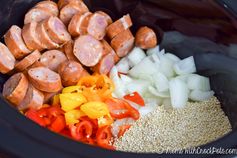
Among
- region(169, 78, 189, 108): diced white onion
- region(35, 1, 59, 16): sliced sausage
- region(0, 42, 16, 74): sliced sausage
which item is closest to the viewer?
region(0, 42, 16, 74): sliced sausage

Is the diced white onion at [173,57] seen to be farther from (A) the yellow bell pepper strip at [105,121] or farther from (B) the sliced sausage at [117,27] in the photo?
(A) the yellow bell pepper strip at [105,121]

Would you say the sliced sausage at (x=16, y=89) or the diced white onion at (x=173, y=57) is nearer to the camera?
the sliced sausage at (x=16, y=89)

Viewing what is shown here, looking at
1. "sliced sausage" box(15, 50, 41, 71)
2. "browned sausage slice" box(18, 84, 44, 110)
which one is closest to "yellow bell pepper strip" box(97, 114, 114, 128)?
"browned sausage slice" box(18, 84, 44, 110)

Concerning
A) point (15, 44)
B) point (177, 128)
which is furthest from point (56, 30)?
point (177, 128)

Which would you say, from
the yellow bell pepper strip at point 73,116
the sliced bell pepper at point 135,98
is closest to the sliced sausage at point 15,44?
the yellow bell pepper strip at point 73,116

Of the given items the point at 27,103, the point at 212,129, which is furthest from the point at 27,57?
the point at 212,129

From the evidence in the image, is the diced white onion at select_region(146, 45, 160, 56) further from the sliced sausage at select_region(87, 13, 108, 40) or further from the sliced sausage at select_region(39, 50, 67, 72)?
the sliced sausage at select_region(39, 50, 67, 72)
